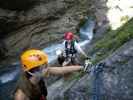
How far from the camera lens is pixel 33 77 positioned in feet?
18.9

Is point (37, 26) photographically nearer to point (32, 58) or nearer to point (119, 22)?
point (119, 22)

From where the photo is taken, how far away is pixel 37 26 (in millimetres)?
21625

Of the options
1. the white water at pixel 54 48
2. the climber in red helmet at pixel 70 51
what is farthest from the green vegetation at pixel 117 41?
the white water at pixel 54 48

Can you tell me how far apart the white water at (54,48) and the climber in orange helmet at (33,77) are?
497 inches

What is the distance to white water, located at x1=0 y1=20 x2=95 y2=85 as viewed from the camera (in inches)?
759

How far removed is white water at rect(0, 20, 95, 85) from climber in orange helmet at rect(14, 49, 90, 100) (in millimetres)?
12628

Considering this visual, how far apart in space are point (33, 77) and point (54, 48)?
1549 centimetres

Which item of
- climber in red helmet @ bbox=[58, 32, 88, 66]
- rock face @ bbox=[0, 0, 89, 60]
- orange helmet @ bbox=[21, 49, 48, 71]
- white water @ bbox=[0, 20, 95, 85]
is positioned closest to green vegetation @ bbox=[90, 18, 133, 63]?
orange helmet @ bbox=[21, 49, 48, 71]

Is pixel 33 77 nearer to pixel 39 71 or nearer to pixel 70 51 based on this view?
pixel 39 71

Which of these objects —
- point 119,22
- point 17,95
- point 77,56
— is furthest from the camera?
point 119,22

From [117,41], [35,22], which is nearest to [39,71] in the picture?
[117,41]

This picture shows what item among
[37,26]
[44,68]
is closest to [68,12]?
[37,26]

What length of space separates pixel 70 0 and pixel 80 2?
0.76 meters

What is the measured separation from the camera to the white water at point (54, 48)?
19.3 metres
